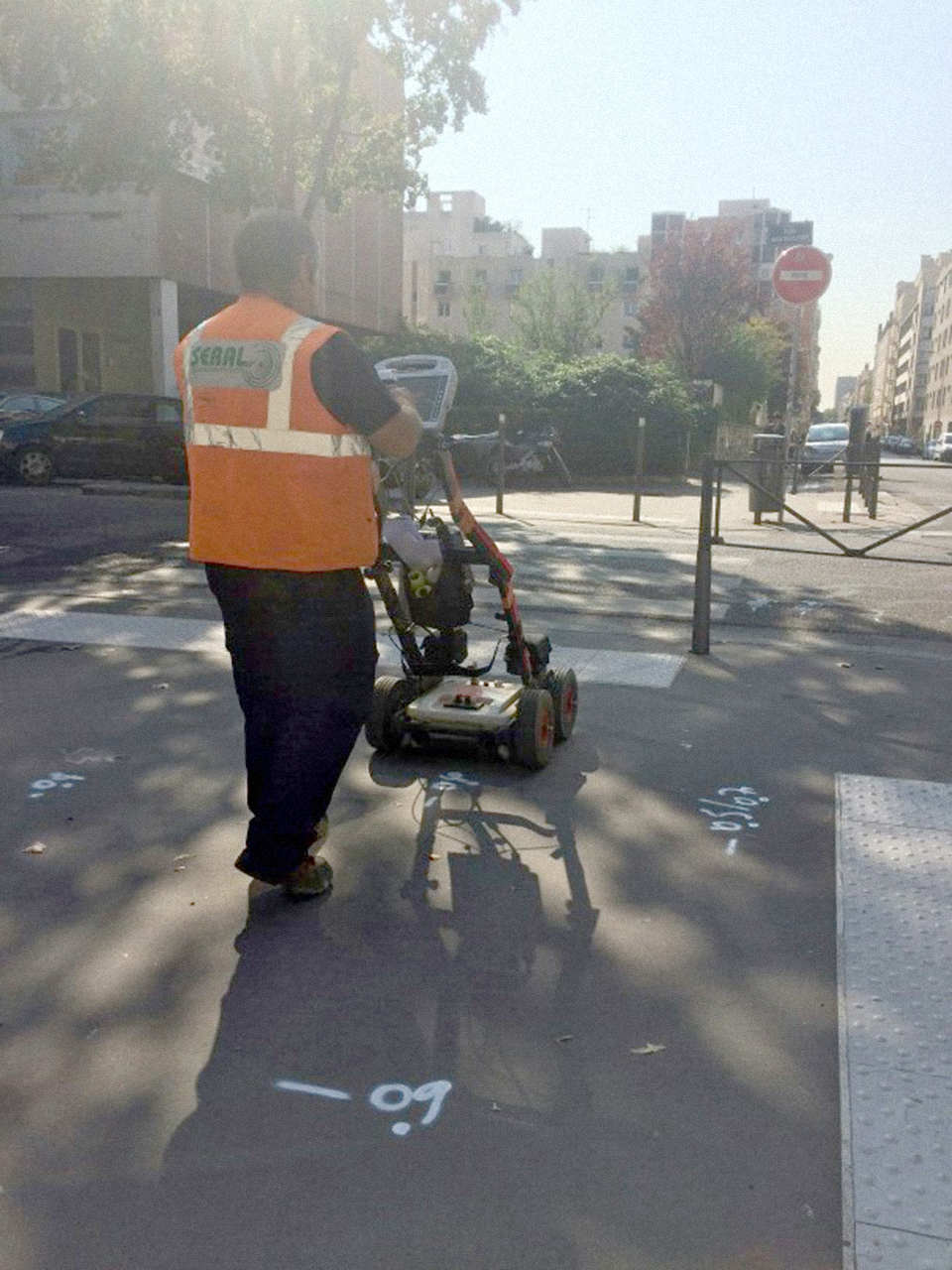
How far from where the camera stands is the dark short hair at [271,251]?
317 centimetres

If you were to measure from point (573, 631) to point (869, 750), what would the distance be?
2723mm

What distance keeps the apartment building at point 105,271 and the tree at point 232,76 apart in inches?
58.8

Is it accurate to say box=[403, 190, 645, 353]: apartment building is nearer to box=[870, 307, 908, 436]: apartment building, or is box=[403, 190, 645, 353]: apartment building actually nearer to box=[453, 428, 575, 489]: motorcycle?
box=[870, 307, 908, 436]: apartment building

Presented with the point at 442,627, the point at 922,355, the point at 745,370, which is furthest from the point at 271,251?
the point at 922,355

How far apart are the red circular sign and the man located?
11652 millimetres

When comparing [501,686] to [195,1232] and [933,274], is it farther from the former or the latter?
[933,274]

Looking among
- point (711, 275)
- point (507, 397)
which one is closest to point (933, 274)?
point (711, 275)

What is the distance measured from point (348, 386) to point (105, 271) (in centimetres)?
2308

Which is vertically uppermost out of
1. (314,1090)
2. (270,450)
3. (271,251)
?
(271,251)

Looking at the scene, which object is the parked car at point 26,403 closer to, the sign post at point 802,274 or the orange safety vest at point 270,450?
the sign post at point 802,274

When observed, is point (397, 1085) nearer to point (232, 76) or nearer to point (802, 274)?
point (802, 274)

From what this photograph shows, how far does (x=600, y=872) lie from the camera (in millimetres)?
3605

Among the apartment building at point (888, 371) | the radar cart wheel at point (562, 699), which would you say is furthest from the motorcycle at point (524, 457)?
the apartment building at point (888, 371)

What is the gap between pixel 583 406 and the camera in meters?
26.0
